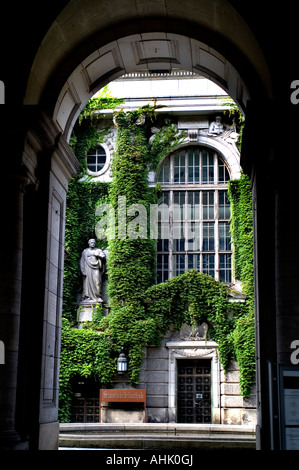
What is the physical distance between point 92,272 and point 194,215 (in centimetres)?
523

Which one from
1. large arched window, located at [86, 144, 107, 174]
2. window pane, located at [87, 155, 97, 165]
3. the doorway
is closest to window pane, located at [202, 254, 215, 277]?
the doorway

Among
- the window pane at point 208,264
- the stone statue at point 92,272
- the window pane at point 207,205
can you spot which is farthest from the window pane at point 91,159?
the window pane at point 208,264

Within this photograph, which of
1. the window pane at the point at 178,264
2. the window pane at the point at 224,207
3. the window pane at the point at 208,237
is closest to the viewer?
the window pane at the point at 178,264

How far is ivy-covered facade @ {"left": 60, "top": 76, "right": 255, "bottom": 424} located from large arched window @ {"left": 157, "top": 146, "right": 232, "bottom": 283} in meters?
0.05

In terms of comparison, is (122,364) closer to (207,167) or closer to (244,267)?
(244,267)

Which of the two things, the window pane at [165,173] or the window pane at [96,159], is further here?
the window pane at [96,159]

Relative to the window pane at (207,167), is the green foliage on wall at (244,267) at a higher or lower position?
lower

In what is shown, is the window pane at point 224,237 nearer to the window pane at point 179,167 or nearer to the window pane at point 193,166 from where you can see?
the window pane at point 193,166

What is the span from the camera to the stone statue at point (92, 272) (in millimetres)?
27906

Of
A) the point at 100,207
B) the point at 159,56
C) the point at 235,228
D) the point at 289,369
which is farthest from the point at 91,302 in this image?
the point at 289,369

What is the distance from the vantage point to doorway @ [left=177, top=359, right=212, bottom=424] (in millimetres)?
26703

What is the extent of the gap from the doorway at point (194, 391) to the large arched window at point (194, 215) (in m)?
3.86

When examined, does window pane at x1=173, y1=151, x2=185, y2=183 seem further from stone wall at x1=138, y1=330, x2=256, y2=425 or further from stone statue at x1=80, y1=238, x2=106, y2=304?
stone wall at x1=138, y1=330, x2=256, y2=425

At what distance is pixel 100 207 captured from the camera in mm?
28953
